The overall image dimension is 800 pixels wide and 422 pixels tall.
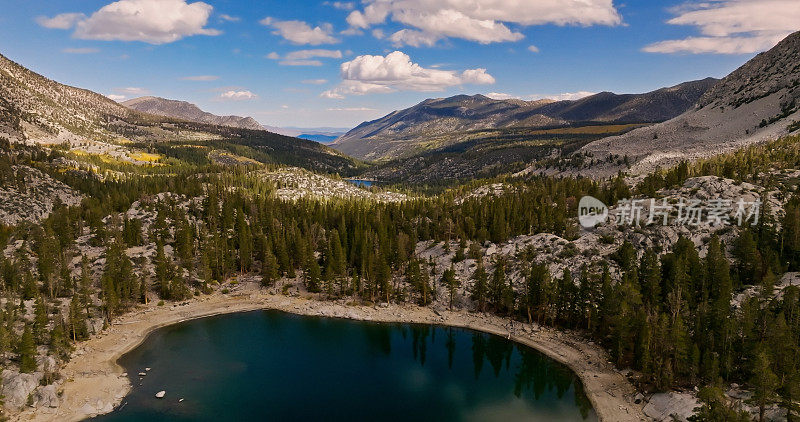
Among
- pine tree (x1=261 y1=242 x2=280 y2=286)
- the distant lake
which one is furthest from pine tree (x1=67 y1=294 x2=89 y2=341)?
pine tree (x1=261 y1=242 x2=280 y2=286)

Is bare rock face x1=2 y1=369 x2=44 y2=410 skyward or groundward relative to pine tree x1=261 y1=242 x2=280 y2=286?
groundward

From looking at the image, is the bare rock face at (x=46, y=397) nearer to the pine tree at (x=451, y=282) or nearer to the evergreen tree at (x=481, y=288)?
the pine tree at (x=451, y=282)

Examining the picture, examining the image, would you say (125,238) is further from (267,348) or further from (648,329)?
(648,329)

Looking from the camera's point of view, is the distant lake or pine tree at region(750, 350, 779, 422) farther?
the distant lake

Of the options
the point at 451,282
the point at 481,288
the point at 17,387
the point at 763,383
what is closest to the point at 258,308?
the point at 451,282

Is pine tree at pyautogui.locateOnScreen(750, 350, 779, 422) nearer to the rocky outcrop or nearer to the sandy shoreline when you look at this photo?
the sandy shoreline

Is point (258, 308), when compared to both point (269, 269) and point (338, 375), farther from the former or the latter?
point (338, 375)
